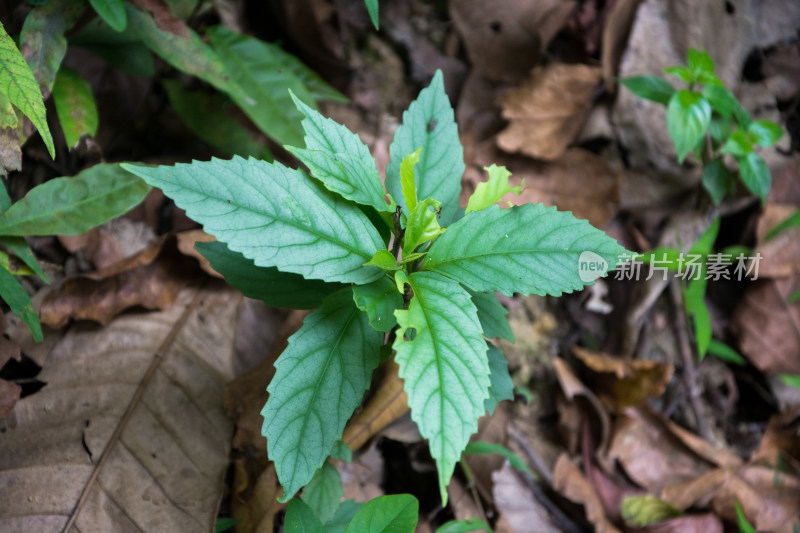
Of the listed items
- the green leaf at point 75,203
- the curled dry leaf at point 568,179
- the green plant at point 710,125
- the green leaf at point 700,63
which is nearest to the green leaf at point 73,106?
the green leaf at point 75,203

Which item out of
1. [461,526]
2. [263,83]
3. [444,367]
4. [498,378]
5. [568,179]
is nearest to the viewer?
[444,367]

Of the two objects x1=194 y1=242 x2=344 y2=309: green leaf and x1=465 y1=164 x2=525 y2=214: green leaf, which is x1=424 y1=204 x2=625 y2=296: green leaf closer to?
x1=465 y1=164 x2=525 y2=214: green leaf

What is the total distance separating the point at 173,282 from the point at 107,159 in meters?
0.50

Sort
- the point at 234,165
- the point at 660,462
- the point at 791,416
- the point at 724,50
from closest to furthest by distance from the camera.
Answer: the point at 234,165, the point at 660,462, the point at 791,416, the point at 724,50

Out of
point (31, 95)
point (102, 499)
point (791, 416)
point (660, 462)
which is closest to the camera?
point (31, 95)

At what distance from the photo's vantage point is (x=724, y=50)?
253 cm

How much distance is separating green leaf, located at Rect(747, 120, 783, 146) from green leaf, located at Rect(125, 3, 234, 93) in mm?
1849

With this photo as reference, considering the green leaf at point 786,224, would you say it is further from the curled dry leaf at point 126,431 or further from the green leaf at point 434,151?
the curled dry leaf at point 126,431

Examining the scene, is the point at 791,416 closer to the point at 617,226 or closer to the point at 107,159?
the point at 617,226

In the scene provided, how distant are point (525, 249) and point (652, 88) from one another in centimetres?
133

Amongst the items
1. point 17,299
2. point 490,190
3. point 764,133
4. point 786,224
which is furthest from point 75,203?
point 786,224

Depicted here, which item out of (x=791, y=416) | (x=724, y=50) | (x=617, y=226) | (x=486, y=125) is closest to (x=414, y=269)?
(x=486, y=125)

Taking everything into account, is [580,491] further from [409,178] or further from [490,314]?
[409,178]

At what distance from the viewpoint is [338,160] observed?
1075 millimetres
